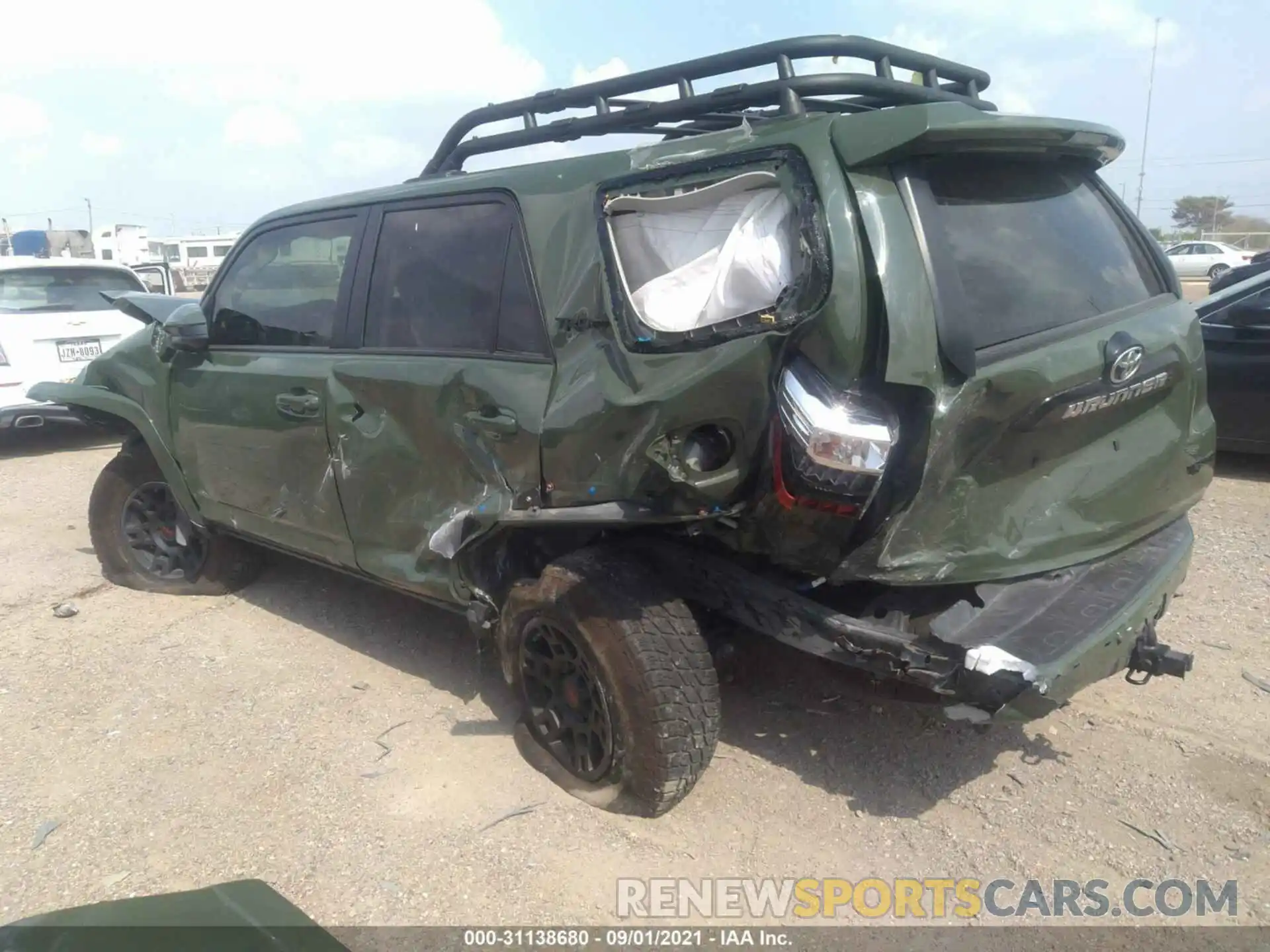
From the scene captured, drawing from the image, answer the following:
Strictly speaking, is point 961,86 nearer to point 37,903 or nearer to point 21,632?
point 37,903

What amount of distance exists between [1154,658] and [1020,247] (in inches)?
47.5

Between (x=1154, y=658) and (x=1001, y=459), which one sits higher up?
(x=1001, y=459)

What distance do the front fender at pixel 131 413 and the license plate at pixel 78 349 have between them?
14.1 ft

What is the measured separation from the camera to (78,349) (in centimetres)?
871

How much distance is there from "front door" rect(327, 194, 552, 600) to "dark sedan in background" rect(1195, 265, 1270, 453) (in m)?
5.02

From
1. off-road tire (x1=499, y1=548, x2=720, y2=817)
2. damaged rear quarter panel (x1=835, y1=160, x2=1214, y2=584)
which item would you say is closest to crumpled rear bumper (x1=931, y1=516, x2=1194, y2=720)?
damaged rear quarter panel (x1=835, y1=160, x2=1214, y2=584)

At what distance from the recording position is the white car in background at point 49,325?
828cm

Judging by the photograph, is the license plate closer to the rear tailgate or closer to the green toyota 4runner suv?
the green toyota 4runner suv

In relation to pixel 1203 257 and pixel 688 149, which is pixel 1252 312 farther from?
pixel 1203 257

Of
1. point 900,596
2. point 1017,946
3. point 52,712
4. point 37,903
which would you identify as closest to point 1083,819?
point 1017,946

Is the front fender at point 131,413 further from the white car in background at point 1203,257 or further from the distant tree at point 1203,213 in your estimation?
the distant tree at point 1203,213

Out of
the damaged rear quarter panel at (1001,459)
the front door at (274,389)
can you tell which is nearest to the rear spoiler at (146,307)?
the front door at (274,389)

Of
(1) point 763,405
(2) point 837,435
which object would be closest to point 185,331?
(1) point 763,405

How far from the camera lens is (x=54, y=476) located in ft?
25.7
